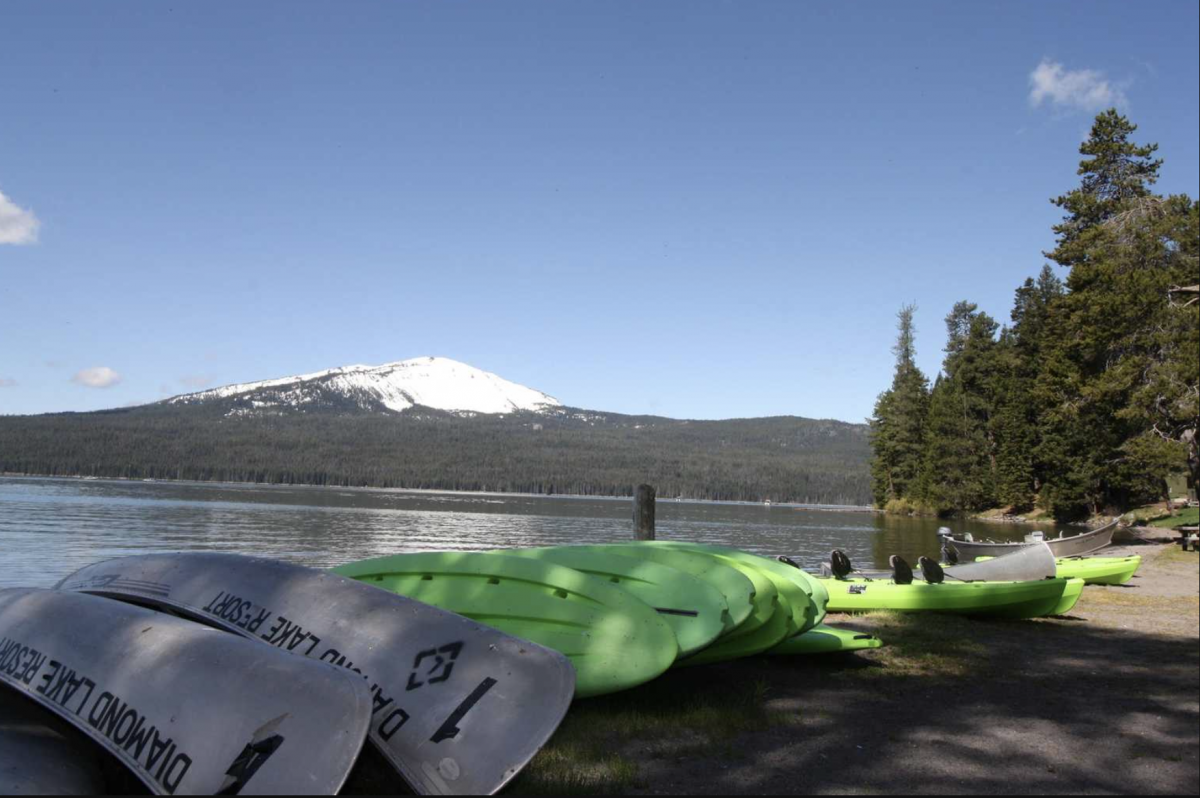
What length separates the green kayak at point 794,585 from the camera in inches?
299

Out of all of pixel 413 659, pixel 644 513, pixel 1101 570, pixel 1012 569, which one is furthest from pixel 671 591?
pixel 1101 570

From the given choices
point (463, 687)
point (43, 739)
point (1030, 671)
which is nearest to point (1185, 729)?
point (1030, 671)

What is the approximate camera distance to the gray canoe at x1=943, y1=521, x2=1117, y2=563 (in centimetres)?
1736

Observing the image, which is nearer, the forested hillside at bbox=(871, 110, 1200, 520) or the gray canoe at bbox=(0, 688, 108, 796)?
the gray canoe at bbox=(0, 688, 108, 796)

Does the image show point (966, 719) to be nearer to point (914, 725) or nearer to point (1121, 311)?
point (914, 725)

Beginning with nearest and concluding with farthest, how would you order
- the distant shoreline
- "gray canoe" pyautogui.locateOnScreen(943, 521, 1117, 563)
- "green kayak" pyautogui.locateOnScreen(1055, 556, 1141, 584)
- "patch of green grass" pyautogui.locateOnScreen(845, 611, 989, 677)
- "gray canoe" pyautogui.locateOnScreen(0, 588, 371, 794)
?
"gray canoe" pyautogui.locateOnScreen(0, 588, 371, 794), "patch of green grass" pyautogui.locateOnScreen(845, 611, 989, 677), "green kayak" pyautogui.locateOnScreen(1055, 556, 1141, 584), "gray canoe" pyautogui.locateOnScreen(943, 521, 1117, 563), the distant shoreline

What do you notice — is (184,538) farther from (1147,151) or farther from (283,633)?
(1147,151)

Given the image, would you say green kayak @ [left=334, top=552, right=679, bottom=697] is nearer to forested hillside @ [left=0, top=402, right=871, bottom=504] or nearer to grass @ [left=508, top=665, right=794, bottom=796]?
grass @ [left=508, top=665, right=794, bottom=796]

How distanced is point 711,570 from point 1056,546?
14.5 m

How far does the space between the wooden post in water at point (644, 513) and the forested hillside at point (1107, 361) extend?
17420 mm

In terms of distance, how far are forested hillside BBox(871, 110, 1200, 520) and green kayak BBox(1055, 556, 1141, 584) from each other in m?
10.2

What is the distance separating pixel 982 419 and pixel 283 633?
6103 cm

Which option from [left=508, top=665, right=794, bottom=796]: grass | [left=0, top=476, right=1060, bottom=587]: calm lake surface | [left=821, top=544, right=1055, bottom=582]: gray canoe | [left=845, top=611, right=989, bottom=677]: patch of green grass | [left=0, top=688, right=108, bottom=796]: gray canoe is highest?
[left=821, top=544, right=1055, bottom=582]: gray canoe

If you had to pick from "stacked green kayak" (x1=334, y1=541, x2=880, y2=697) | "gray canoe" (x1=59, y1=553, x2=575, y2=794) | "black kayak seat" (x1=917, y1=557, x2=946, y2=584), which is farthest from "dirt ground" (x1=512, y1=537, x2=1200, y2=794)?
"black kayak seat" (x1=917, y1=557, x2=946, y2=584)
